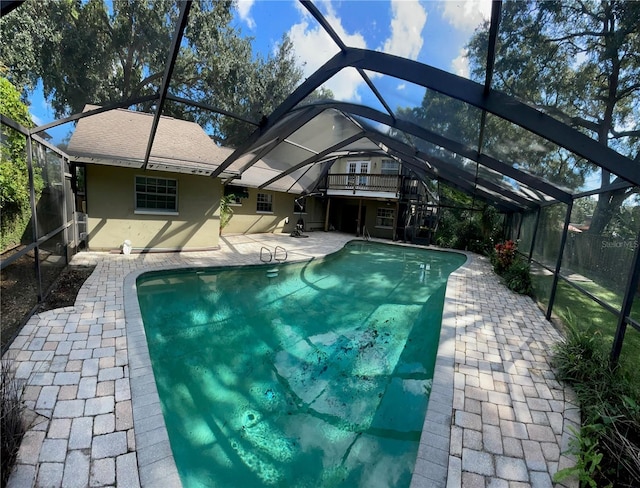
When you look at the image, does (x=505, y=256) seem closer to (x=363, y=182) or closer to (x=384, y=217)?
(x=384, y=217)

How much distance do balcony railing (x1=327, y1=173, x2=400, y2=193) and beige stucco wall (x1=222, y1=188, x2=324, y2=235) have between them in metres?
2.15

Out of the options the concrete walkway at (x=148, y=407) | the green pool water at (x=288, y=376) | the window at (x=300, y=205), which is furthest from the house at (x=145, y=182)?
the window at (x=300, y=205)

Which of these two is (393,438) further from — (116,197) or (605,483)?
(116,197)

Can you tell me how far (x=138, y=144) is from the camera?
905 cm

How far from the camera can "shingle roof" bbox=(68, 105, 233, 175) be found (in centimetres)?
811

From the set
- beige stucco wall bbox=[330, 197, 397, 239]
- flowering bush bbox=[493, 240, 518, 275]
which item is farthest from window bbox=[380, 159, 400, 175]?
flowering bush bbox=[493, 240, 518, 275]

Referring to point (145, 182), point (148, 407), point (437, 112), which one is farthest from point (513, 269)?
point (145, 182)

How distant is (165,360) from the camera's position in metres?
4.44

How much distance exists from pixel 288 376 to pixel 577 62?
190 inches

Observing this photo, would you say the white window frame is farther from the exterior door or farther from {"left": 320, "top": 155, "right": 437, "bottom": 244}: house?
the exterior door

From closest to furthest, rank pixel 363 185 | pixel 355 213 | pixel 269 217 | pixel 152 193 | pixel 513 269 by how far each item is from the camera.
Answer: pixel 513 269 < pixel 152 193 < pixel 269 217 < pixel 363 185 < pixel 355 213

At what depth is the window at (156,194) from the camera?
9.51m

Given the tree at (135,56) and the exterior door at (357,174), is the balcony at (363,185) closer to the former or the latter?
the exterior door at (357,174)

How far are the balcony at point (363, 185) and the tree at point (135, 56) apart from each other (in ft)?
21.1
